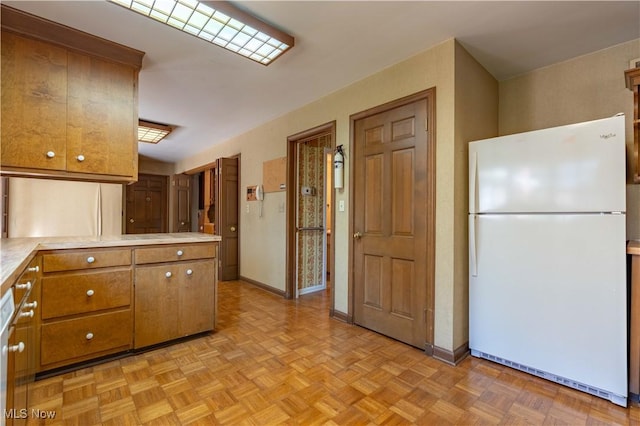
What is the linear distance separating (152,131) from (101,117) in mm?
2392

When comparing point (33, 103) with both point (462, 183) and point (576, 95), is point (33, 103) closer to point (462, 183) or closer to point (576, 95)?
point (462, 183)

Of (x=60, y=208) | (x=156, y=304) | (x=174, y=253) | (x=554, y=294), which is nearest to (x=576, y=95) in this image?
(x=554, y=294)

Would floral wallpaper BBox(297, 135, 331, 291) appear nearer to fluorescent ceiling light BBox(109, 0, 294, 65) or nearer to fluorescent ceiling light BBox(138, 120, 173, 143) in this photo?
fluorescent ceiling light BBox(109, 0, 294, 65)

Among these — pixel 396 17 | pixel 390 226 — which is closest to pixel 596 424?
pixel 390 226

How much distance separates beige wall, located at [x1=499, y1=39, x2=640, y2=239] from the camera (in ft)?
7.08

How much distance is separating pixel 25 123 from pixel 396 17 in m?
2.61

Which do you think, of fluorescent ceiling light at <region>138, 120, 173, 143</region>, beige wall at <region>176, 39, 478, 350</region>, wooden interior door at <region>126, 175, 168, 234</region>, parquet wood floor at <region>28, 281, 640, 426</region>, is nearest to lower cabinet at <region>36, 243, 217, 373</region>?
parquet wood floor at <region>28, 281, 640, 426</region>

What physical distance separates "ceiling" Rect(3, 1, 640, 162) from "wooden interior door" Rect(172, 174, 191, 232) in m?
4.19

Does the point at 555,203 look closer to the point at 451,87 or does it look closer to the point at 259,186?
the point at 451,87

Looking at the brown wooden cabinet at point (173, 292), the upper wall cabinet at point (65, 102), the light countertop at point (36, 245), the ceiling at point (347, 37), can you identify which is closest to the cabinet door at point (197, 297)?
the brown wooden cabinet at point (173, 292)

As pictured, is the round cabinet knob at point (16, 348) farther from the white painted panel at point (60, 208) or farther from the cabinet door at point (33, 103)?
the white painted panel at point (60, 208)

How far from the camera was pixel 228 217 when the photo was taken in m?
4.84

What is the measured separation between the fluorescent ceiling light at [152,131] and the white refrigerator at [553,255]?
4121 mm

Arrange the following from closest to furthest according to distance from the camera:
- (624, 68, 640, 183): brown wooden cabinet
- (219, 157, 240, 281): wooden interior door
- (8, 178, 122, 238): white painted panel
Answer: (624, 68, 640, 183): brown wooden cabinet
(8, 178, 122, 238): white painted panel
(219, 157, 240, 281): wooden interior door
